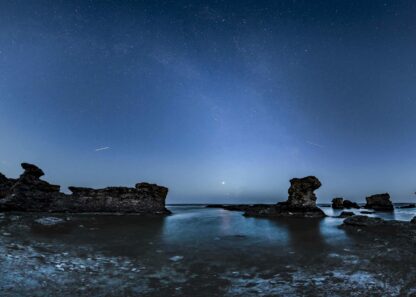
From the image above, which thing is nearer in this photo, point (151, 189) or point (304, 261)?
point (304, 261)

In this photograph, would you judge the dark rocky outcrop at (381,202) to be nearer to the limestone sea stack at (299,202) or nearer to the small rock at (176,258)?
the limestone sea stack at (299,202)

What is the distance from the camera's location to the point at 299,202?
133 ft

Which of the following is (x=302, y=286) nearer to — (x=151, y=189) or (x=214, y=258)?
(x=214, y=258)

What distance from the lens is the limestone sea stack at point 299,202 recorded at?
3950 cm

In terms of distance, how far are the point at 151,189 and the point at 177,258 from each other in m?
Answer: 33.5

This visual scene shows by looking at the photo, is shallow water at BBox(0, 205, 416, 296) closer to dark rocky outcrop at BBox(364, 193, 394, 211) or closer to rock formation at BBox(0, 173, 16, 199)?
rock formation at BBox(0, 173, 16, 199)

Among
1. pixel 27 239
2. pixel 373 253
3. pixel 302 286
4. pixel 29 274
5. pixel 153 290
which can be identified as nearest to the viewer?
pixel 153 290

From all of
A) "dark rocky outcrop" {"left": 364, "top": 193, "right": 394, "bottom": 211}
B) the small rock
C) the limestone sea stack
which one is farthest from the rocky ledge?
"dark rocky outcrop" {"left": 364, "top": 193, "right": 394, "bottom": 211}

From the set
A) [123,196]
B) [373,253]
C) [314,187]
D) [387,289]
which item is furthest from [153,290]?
[314,187]

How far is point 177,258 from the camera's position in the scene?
30.3 ft

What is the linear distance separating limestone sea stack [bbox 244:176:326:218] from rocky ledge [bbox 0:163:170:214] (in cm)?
1587

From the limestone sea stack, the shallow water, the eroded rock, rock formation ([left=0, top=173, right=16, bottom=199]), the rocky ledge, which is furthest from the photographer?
the eroded rock

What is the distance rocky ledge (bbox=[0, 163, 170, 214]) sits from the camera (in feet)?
109

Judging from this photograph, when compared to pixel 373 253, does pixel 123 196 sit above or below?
above
